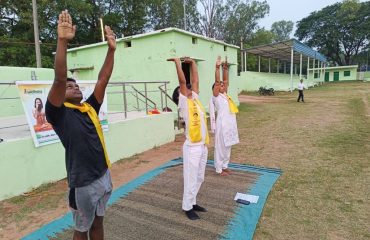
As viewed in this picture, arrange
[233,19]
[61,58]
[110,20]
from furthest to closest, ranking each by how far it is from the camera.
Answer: [233,19], [110,20], [61,58]

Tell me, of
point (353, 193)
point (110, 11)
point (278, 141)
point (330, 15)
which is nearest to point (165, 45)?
point (278, 141)

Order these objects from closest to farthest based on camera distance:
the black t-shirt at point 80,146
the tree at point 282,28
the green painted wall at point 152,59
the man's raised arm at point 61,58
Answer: the man's raised arm at point 61,58, the black t-shirt at point 80,146, the green painted wall at point 152,59, the tree at point 282,28

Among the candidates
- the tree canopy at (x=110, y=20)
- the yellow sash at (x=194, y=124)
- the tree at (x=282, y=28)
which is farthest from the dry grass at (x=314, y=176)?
the tree at (x=282, y=28)

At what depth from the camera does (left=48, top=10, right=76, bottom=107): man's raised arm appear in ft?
5.55

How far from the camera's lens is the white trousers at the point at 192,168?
3.33 metres

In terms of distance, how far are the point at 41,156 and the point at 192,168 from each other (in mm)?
2989

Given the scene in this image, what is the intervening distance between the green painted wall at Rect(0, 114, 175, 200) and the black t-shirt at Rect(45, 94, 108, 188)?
2.91m

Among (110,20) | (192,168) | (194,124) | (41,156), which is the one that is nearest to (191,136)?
(194,124)

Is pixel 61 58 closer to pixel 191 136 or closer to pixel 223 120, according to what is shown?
pixel 191 136

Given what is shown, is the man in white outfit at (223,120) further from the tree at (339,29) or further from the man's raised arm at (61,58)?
the tree at (339,29)

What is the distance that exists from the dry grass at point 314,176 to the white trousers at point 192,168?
89cm

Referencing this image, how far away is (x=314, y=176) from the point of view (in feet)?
16.3

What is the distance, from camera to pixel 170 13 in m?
31.8

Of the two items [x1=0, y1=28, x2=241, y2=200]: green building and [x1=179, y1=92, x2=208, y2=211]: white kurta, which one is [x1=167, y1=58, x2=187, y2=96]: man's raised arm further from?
[x1=0, y1=28, x2=241, y2=200]: green building
